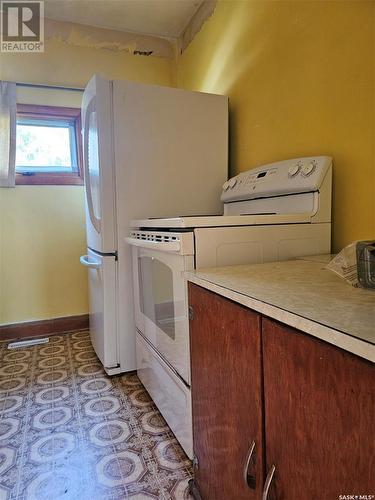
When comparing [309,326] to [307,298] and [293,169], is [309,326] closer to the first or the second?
[307,298]

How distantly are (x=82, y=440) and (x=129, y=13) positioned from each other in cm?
266

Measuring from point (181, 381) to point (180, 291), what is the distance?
0.31 metres

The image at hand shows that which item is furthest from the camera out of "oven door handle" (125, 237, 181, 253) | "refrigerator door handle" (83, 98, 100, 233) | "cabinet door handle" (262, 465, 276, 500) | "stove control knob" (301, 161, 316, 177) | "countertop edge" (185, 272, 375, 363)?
"refrigerator door handle" (83, 98, 100, 233)

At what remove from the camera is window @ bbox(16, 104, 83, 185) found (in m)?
2.31

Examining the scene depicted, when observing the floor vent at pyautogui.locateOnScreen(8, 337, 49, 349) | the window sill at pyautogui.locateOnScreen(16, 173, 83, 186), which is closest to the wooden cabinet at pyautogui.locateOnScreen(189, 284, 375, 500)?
the floor vent at pyautogui.locateOnScreen(8, 337, 49, 349)

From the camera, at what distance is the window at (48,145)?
2314 millimetres

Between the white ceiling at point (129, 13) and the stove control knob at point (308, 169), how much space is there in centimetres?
168

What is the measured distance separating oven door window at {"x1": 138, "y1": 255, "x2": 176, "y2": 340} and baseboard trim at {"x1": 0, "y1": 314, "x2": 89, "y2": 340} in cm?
117

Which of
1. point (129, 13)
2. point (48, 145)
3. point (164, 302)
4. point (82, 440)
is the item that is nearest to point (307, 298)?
point (164, 302)

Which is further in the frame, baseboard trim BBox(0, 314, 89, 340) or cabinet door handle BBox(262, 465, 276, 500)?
baseboard trim BBox(0, 314, 89, 340)

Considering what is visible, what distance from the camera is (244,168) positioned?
184 cm

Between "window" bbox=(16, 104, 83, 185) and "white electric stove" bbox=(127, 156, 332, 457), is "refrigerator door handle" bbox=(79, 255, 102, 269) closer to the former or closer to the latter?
"white electric stove" bbox=(127, 156, 332, 457)

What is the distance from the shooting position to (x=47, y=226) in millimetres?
2381

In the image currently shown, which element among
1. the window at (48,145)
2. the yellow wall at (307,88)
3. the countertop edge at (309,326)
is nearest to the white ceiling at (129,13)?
the yellow wall at (307,88)
